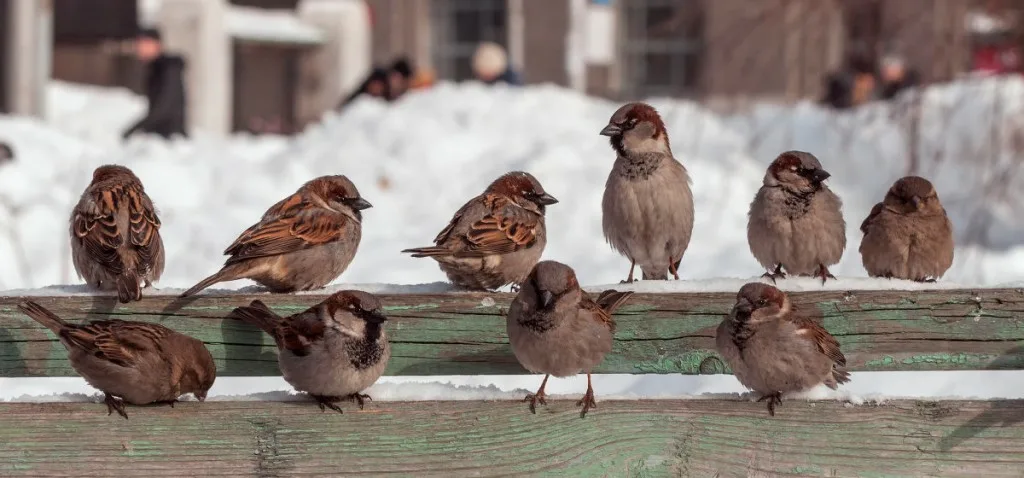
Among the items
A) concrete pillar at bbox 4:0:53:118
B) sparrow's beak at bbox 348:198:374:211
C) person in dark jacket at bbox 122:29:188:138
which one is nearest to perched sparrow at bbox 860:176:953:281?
sparrow's beak at bbox 348:198:374:211

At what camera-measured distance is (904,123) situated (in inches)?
480

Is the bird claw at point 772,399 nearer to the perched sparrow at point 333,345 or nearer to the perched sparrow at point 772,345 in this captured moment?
the perched sparrow at point 772,345

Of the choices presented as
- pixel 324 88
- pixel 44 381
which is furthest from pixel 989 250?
pixel 324 88

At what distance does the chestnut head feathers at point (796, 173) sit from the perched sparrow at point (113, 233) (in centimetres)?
202

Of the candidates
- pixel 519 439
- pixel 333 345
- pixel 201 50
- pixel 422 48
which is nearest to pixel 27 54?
pixel 201 50

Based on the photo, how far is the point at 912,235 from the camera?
4.83 meters

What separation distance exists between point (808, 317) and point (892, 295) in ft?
0.72

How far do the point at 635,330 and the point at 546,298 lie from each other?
0.81 ft

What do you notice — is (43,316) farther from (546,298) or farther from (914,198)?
(914,198)

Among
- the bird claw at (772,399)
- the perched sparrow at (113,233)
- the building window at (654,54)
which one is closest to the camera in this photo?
the bird claw at (772,399)

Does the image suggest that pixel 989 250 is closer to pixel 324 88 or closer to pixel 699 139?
pixel 699 139

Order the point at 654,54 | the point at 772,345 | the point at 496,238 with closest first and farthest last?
the point at 772,345 < the point at 496,238 < the point at 654,54

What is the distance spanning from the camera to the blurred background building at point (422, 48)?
1992cm

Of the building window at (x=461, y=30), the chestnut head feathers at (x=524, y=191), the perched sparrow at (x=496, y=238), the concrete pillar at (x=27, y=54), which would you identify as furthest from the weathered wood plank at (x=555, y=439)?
the building window at (x=461, y=30)
